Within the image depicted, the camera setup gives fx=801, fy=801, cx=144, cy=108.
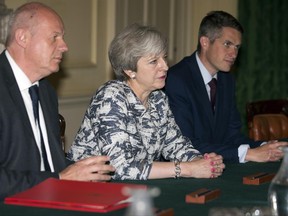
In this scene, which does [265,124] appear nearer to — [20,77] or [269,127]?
[269,127]

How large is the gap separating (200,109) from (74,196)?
2061 millimetres

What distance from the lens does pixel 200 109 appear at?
16.3ft

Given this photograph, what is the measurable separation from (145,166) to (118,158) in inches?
5.8

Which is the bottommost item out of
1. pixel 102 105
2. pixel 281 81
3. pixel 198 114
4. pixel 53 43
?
pixel 281 81

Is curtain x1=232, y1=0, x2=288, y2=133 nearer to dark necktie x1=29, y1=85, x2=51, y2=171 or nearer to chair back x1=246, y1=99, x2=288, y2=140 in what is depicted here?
chair back x1=246, y1=99, x2=288, y2=140

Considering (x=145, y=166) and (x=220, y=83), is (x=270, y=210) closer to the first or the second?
(x=145, y=166)

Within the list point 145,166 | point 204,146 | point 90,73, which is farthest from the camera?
point 90,73

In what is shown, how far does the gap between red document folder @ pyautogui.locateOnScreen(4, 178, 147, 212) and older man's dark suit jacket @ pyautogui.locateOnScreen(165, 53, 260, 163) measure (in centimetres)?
154

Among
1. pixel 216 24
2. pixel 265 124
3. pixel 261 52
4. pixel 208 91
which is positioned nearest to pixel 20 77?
pixel 208 91

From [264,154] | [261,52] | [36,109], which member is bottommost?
Answer: [261,52]

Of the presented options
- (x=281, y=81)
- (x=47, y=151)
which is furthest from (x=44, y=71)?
(x=281, y=81)

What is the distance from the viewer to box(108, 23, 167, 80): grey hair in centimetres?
411

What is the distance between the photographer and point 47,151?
3.84 m

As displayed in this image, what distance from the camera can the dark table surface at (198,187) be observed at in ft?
9.53
